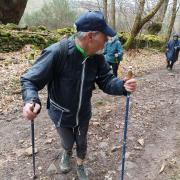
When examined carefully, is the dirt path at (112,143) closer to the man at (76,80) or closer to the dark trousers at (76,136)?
the dark trousers at (76,136)

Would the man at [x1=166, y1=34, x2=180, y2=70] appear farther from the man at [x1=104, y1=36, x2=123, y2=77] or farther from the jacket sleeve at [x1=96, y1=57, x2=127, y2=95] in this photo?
the jacket sleeve at [x1=96, y1=57, x2=127, y2=95]

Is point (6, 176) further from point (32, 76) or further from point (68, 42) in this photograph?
point (68, 42)

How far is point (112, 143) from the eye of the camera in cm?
547

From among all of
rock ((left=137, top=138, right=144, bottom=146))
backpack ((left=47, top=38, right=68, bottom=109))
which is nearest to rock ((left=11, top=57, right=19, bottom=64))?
rock ((left=137, top=138, right=144, bottom=146))

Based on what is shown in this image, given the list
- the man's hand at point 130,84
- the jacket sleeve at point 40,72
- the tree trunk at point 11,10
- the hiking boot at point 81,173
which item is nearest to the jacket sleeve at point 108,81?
the man's hand at point 130,84

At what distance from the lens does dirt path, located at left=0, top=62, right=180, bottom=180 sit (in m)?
4.62

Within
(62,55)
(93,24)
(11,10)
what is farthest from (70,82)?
(11,10)

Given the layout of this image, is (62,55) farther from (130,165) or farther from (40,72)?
(130,165)

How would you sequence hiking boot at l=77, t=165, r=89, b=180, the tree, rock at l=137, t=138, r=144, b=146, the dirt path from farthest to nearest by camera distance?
the tree
rock at l=137, t=138, r=144, b=146
the dirt path
hiking boot at l=77, t=165, r=89, b=180

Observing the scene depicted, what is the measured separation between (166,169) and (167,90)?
5.28 m

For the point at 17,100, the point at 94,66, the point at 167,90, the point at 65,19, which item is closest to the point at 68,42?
the point at 94,66

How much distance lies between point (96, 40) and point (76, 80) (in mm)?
519

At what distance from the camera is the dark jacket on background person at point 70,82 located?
123 inches

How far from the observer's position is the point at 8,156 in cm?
504
